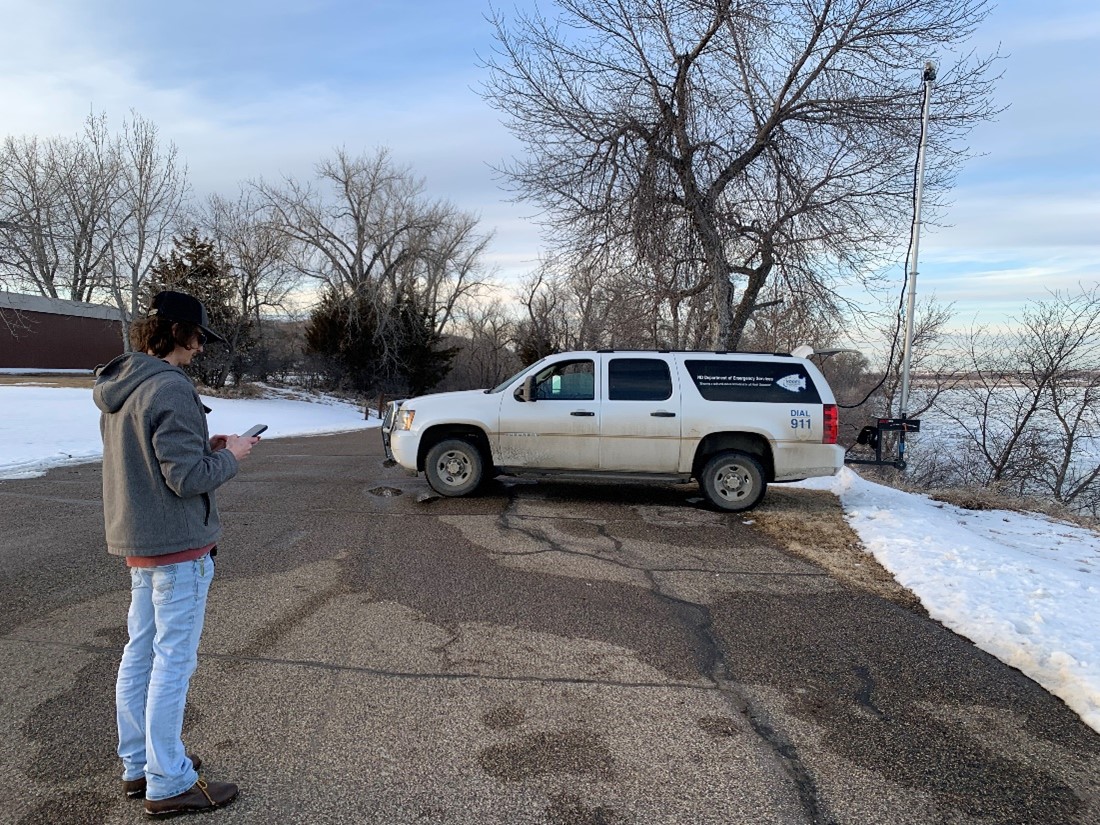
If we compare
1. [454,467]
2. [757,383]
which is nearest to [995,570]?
[757,383]

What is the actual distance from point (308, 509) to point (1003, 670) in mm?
6888

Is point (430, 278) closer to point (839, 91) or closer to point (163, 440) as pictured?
point (839, 91)

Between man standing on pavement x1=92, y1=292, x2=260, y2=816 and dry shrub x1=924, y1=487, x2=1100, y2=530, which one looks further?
dry shrub x1=924, y1=487, x2=1100, y2=530

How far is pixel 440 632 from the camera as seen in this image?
446 cm

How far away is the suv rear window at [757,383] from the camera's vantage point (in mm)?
8336

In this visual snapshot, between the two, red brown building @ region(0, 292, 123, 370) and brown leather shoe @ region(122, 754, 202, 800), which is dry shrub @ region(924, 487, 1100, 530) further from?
red brown building @ region(0, 292, 123, 370)

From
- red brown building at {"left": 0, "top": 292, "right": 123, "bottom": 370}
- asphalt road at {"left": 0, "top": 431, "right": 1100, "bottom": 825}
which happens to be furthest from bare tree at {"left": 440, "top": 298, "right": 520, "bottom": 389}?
asphalt road at {"left": 0, "top": 431, "right": 1100, "bottom": 825}

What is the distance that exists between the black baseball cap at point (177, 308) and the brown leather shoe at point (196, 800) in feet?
5.77

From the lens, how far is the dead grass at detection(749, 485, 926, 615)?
18.6 feet

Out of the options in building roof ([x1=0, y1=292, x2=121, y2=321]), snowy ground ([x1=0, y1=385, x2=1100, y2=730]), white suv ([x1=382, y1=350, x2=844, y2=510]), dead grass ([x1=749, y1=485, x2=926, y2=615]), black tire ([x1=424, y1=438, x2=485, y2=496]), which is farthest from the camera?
building roof ([x1=0, y1=292, x2=121, y2=321])

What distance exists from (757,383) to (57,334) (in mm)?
41111

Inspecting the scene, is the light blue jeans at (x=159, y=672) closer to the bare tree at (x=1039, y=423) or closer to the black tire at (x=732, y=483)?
the black tire at (x=732, y=483)

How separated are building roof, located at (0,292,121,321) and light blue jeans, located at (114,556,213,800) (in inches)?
1406

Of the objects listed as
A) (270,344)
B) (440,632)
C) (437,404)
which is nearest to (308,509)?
(437,404)
